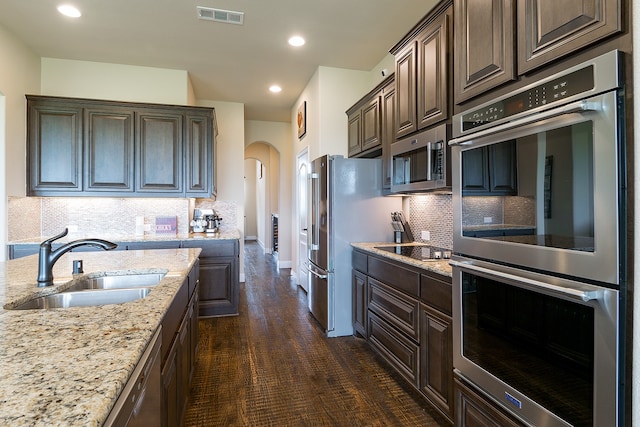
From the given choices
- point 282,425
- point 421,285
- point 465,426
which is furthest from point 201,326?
point 465,426

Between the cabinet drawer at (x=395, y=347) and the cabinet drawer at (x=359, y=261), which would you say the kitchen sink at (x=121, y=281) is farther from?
the cabinet drawer at (x=359, y=261)

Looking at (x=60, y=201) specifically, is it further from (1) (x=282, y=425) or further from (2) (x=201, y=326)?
(1) (x=282, y=425)

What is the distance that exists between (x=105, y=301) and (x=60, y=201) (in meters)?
3.20

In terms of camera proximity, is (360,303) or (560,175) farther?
(360,303)

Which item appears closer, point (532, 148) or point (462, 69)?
point (532, 148)

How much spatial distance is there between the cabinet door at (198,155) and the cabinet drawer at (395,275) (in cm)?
226

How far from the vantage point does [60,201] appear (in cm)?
393

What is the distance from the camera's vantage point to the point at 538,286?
3.99ft

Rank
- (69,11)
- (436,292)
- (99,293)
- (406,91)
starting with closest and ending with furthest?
1. (99,293)
2. (436,292)
3. (406,91)
4. (69,11)

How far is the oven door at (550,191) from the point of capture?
1017 millimetres

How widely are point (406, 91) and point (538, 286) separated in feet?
6.09

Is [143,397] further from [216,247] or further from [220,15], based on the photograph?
[220,15]

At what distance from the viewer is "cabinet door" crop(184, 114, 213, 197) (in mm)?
3979

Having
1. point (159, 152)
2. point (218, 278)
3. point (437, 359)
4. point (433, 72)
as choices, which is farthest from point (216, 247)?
point (433, 72)
